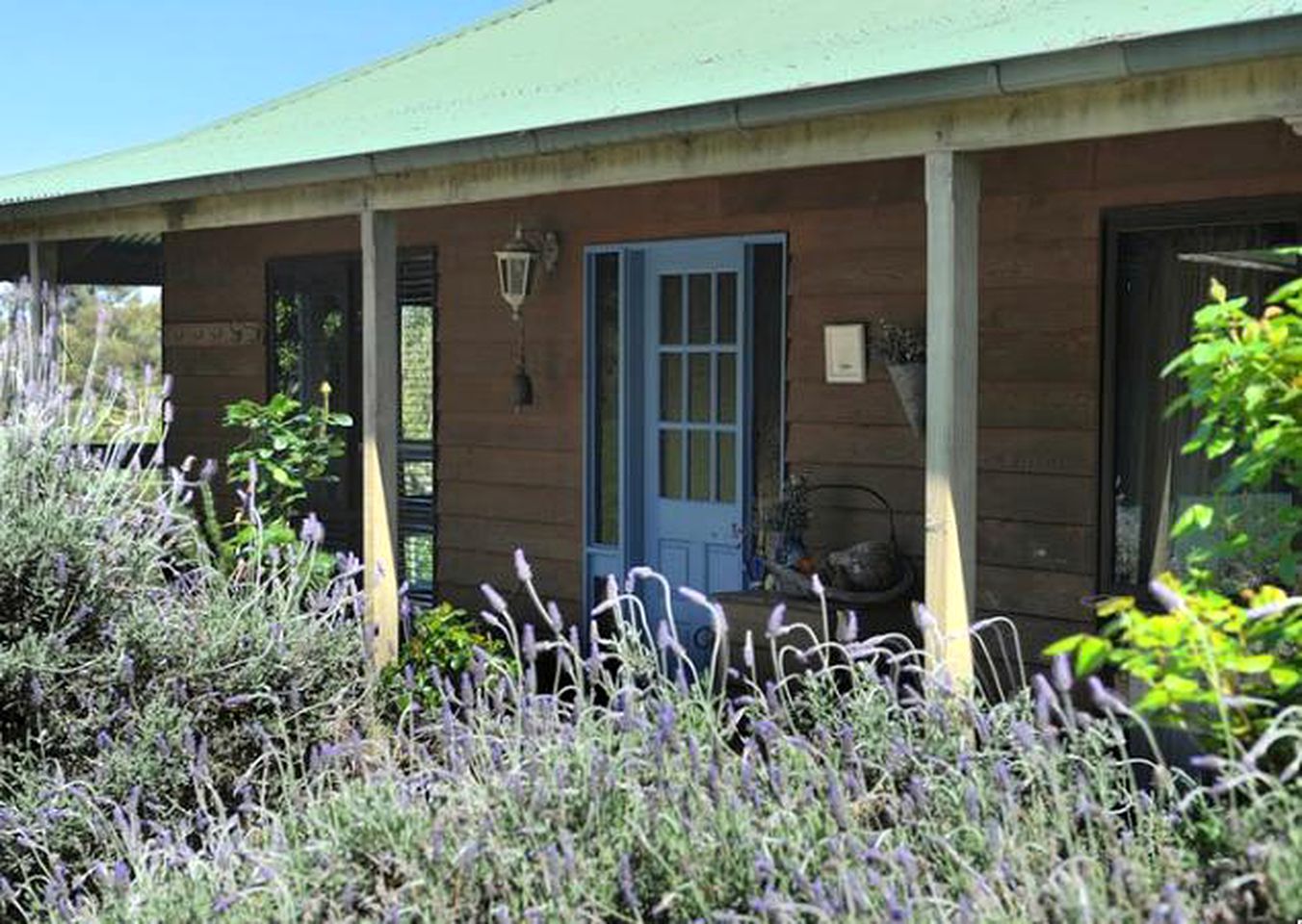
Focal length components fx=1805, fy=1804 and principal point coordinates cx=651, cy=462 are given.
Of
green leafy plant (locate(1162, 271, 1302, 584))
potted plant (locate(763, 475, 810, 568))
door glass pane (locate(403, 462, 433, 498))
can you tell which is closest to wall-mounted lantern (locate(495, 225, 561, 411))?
door glass pane (locate(403, 462, 433, 498))

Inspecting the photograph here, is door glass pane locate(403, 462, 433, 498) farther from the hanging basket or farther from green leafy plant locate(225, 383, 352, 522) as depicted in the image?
the hanging basket

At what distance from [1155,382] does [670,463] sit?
112 inches

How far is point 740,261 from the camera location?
830cm

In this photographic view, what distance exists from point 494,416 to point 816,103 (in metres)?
4.45

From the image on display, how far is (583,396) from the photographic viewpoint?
29.4 ft

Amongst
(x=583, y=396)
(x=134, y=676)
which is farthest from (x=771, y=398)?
(x=134, y=676)

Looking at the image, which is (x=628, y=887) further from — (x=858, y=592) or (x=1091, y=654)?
(x=858, y=592)

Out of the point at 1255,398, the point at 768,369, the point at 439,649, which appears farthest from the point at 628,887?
the point at 768,369

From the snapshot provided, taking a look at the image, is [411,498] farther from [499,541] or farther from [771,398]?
[771,398]

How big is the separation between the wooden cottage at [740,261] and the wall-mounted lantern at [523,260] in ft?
0.08

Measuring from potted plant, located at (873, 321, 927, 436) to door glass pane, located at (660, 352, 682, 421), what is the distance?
1393 millimetres

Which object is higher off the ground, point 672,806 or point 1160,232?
point 1160,232

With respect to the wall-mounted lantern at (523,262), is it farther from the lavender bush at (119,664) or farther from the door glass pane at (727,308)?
the lavender bush at (119,664)

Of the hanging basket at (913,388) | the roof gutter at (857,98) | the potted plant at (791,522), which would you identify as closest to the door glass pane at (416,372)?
the roof gutter at (857,98)
